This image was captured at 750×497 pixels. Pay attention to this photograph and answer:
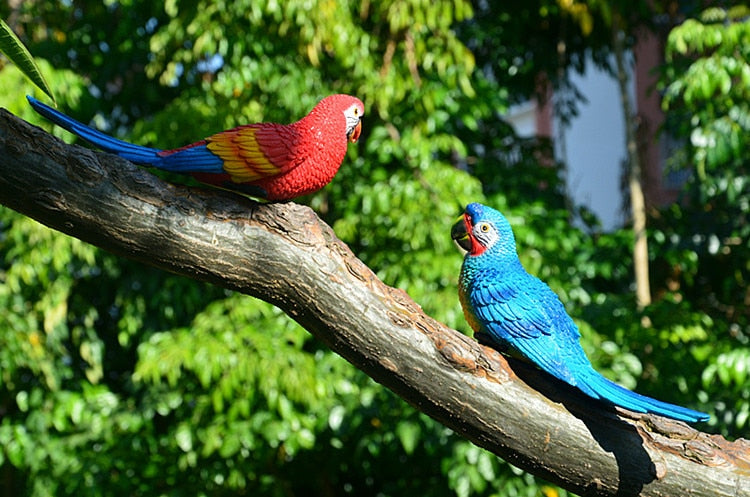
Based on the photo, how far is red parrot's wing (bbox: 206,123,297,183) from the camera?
1.48 meters

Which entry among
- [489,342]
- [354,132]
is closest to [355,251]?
[354,132]

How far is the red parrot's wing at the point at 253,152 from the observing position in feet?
4.86

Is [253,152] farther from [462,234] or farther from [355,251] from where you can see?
[355,251]

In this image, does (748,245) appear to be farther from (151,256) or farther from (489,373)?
(151,256)

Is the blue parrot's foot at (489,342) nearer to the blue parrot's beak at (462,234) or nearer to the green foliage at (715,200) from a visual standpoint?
the blue parrot's beak at (462,234)

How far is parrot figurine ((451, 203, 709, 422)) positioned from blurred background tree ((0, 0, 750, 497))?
1.57 m

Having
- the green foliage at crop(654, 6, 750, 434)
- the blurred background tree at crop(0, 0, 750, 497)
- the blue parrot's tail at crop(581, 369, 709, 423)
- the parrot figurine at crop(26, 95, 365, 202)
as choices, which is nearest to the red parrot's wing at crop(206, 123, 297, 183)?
the parrot figurine at crop(26, 95, 365, 202)

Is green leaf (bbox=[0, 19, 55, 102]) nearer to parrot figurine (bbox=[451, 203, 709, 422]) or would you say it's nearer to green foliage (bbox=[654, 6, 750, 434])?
parrot figurine (bbox=[451, 203, 709, 422])

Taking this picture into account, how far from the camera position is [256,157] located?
1489 mm

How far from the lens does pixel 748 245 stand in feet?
13.2

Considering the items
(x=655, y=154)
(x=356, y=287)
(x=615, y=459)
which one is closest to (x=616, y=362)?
(x=615, y=459)

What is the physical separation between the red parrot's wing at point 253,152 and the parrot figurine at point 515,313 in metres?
0.40

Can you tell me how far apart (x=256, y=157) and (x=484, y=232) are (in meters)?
0.48

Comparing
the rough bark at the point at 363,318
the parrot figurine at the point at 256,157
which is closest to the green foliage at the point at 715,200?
the rough bark at the point at 363,318
